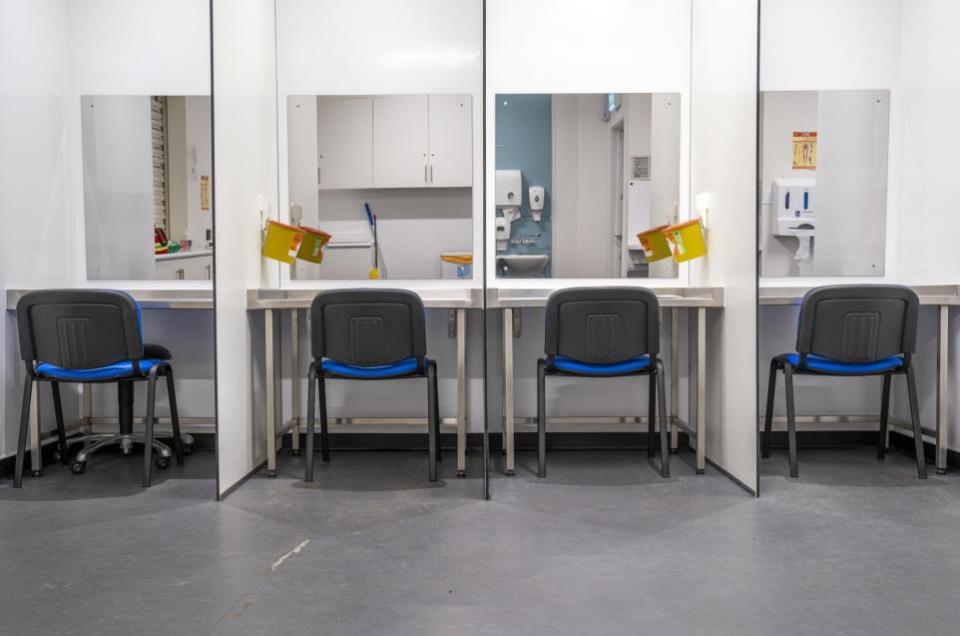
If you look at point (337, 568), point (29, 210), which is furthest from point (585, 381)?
point (29, 210)

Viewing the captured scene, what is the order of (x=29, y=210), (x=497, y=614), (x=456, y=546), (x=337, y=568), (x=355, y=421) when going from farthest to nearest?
(x=355, y=421)
(x=29, y=210)
(x=456, y=546)
(x=337, y=568)
(x=497, y=614)

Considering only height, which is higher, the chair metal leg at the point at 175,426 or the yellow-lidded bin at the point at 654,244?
the yellow-lidded bin at the point at 654,244

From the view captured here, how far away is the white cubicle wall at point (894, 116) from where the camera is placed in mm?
4012

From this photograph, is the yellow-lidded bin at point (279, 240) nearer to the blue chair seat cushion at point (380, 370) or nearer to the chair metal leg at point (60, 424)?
the blue chair seat cushion at point (380, 370)

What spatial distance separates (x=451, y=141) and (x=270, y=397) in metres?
1.57

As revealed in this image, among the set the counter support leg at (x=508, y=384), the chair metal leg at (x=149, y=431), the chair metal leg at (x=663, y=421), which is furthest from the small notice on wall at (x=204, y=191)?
the chair metal leg at (x=663, y=421)

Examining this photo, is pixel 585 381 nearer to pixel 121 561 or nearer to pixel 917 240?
Result: pixel 917 240

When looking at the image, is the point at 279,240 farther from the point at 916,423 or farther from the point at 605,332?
the point at 916,423

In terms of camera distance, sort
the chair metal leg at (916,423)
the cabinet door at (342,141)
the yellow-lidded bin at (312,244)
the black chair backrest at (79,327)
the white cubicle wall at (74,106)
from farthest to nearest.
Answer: the cabinet door at (342,141)
the yellow-lidded bin at (312,244)
the white cubicle wall at (74,106)
the chair metal leg at (916,423)
the black chair backrest at (79,327)

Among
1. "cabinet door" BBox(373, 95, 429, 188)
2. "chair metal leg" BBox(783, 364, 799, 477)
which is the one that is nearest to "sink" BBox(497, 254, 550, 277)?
"cabinet door" BBox(373, 95, 429, 188)

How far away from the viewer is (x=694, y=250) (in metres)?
3.98

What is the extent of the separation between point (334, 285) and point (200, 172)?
0.90 m

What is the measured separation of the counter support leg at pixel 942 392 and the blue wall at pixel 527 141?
186 cm

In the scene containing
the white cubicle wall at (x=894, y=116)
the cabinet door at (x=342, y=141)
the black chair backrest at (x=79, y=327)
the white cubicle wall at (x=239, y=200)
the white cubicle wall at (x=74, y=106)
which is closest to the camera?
the white cubicle wall at (x=239, y=200)
